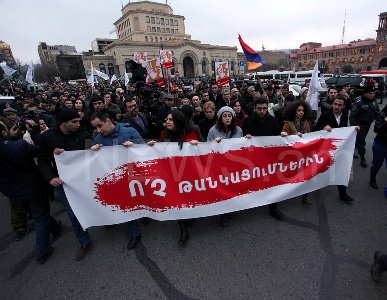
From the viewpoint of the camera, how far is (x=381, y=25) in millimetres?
53781

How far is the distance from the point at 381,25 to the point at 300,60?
96.2 feet

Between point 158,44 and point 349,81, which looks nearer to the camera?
point 349,81

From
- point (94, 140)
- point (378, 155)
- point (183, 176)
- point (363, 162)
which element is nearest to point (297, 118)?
point (378, 155)

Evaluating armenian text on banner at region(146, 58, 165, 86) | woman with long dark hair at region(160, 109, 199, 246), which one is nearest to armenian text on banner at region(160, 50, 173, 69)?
armenian text on banner at region(146, 58, 165, 86)

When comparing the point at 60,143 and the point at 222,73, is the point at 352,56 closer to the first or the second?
the point at 222,73

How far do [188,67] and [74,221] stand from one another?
7598 cm

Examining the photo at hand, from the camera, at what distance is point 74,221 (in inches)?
119

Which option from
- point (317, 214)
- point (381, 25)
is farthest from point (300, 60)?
point (317, 214)

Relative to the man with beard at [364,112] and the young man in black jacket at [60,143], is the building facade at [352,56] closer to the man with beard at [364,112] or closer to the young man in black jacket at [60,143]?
the man with beard at [364,112]

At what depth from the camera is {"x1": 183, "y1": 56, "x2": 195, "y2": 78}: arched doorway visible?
7238 centimetres

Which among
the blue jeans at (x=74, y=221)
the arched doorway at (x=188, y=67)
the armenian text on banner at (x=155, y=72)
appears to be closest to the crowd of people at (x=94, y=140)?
the blue jeans at (x=74, y=221)

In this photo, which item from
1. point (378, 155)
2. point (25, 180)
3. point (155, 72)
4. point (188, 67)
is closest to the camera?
point (25, 180)

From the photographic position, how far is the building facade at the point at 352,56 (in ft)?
178

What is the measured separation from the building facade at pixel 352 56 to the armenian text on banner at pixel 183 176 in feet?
199
